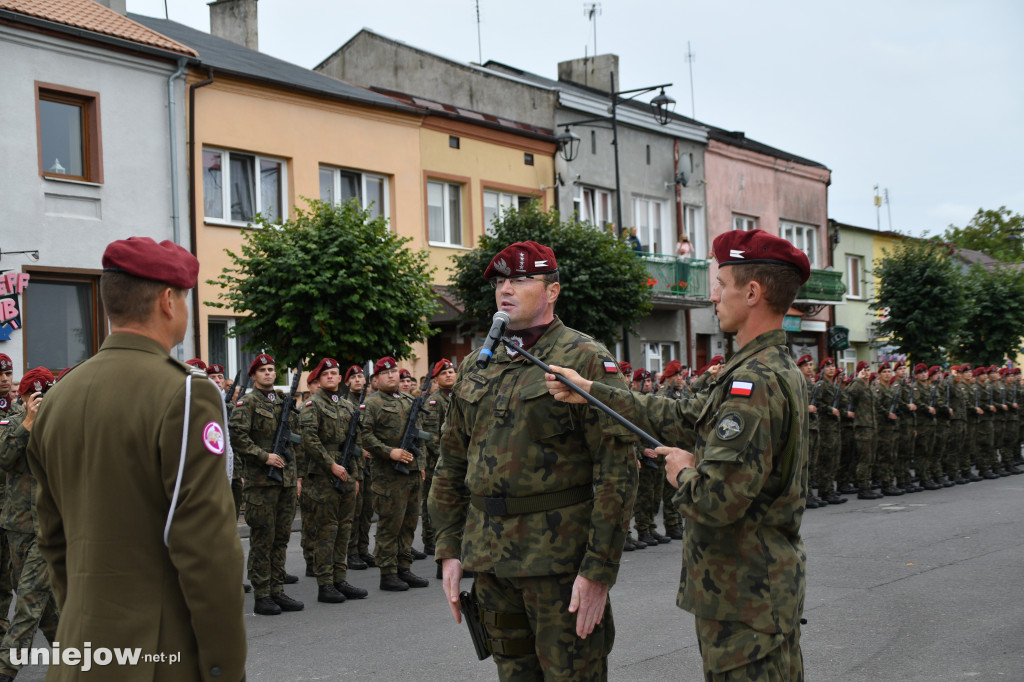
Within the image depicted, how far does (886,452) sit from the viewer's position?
17438mm

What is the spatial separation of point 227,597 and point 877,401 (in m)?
16.4

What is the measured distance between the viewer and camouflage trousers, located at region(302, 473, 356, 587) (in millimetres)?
9531

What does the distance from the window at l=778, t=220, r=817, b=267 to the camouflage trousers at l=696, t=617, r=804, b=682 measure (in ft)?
109

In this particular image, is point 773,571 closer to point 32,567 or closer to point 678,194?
point 32,567

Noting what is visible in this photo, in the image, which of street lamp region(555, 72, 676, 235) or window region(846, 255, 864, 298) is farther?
window region(846, 255, 864, 298)

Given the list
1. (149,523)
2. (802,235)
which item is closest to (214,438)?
(149,523)

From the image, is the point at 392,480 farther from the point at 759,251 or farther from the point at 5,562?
the point at 759,251

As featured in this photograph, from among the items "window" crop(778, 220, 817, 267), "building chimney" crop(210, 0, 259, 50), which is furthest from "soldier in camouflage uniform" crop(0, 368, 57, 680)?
"window" crop(778, 220, 817, 267)

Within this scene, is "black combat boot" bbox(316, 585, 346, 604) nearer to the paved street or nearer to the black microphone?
the paved street

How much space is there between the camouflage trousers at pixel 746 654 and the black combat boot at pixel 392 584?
6604 millimetres

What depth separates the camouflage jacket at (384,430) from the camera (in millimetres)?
10078

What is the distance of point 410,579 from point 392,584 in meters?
0.23

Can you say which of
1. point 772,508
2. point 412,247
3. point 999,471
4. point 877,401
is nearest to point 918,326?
point 999,471

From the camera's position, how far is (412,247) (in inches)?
885
